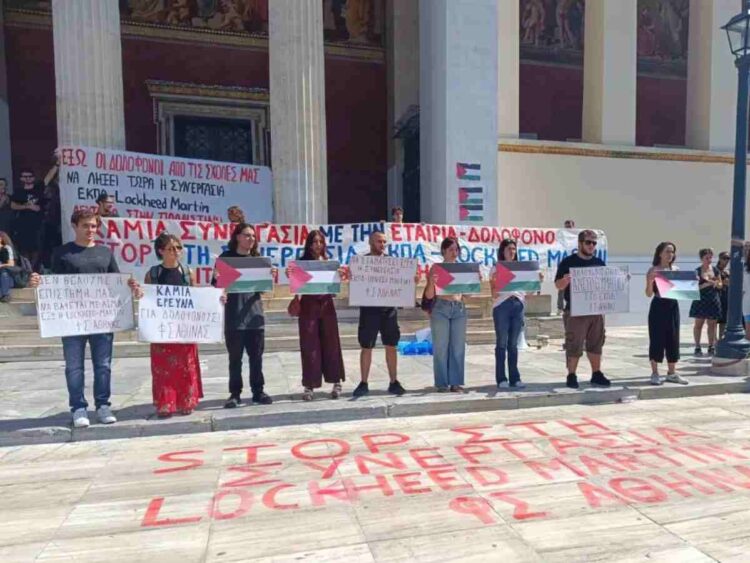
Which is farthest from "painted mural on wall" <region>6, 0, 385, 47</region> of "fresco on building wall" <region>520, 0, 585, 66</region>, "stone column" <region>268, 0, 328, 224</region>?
"stone column" <region>268, 0, 328, 224</region>

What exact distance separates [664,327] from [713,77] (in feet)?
39.1

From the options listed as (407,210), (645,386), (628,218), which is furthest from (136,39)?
(645,386)

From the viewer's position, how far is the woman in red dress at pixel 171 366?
A: 5.27m

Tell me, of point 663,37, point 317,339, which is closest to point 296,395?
point 317,339

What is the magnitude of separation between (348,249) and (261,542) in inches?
309

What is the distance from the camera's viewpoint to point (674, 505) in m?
3.50

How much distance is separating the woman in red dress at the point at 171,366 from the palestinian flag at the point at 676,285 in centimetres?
549

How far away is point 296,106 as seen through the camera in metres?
10.8

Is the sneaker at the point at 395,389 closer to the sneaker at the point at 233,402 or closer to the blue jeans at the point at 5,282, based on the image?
the sneaker at the point at 233,402

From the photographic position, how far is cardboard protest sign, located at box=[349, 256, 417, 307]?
19.4 ft

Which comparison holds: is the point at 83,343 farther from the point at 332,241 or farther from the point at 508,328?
the point at 332,241

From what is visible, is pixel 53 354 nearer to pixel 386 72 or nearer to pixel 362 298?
pixel 362 298

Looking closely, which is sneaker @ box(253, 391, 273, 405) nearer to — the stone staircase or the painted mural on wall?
the stone staircase

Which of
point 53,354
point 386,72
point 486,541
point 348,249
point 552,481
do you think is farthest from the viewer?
point 386,72
